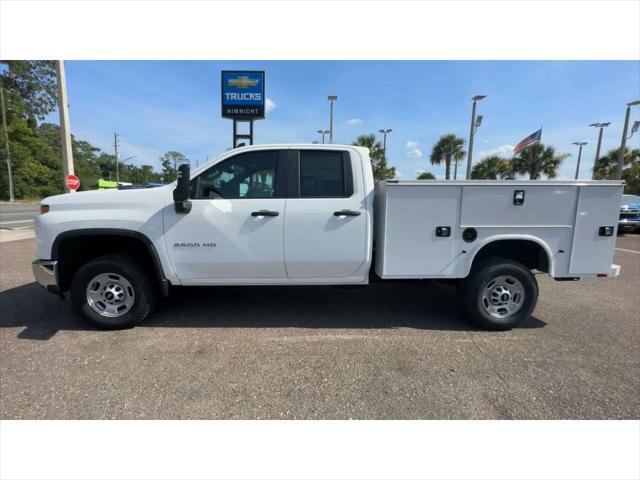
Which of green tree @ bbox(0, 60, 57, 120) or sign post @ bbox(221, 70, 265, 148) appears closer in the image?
sign post @ bbox(221, 70, 265, 148)

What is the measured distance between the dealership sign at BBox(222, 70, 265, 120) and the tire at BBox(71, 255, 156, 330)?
9088 mm

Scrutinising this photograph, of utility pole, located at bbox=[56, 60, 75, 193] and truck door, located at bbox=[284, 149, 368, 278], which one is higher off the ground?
utility pole, located at bbox=[56, 60, 75, 193]

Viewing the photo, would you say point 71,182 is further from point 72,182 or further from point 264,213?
point 264,213

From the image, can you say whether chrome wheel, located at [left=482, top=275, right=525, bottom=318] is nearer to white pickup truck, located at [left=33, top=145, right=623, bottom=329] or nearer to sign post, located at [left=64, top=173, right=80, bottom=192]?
white pickup truck, located at [left=33, top=145, right=623, bottom=329]

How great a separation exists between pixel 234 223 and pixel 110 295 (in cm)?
164

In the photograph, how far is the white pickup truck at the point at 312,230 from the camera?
11.3 ft

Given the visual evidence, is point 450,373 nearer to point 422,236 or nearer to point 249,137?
point 422,236

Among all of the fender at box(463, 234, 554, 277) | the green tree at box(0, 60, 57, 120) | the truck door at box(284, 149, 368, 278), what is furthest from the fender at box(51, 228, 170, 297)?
the green tree at box(0, 60, 57, 120)

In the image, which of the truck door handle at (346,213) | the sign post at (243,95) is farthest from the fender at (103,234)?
the sign post at (243,95)

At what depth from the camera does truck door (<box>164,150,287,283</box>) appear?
345 cm

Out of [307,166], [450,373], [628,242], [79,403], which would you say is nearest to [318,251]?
[307,166]

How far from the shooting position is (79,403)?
241 centimetres

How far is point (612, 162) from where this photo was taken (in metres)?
32.7

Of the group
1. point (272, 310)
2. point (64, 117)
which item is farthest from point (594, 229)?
point (64, 117)
